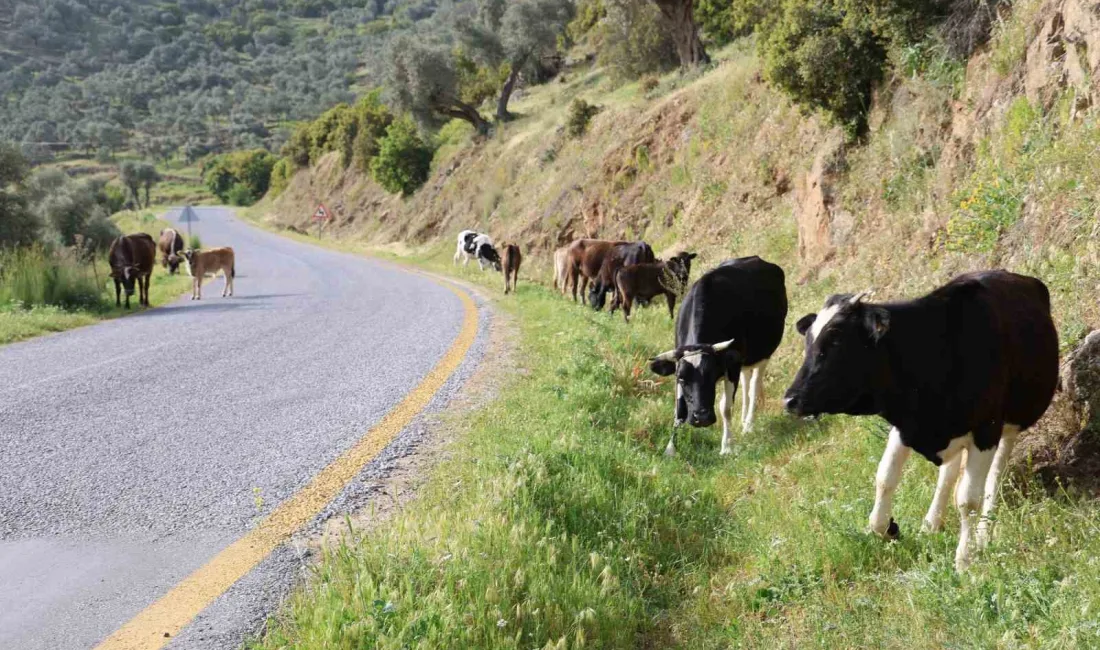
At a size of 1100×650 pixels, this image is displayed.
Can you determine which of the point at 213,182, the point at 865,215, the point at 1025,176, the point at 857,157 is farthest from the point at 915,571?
the point at 213,182

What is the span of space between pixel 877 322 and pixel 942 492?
945mm

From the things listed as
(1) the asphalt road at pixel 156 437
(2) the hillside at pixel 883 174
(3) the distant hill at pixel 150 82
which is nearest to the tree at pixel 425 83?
(2) the hillside at pixel 883 174

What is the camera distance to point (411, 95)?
144 feet

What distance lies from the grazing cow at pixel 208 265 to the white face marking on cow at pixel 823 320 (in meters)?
18.1

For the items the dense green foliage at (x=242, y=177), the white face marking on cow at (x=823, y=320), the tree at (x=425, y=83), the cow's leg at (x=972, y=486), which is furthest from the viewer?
the dense green foliage at (x=242, y=177)

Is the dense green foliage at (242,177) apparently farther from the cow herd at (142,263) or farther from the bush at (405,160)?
the cow herd at (142,263)

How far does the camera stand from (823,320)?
13.5ft

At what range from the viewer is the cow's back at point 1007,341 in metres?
3.93

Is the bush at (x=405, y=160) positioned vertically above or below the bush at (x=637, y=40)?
below

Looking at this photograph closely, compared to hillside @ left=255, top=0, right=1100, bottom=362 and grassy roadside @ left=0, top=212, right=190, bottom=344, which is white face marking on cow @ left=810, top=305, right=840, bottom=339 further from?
grassy roadside @ left=0, top=212, right=190, bottom=344

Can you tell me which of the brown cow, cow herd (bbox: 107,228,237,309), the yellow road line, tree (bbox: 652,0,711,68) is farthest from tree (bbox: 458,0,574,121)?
the yellow road line

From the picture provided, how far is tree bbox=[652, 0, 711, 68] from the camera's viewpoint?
30.1m

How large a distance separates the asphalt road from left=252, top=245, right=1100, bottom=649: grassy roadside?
2.63ft

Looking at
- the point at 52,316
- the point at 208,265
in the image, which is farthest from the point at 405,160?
the point at 52,316
